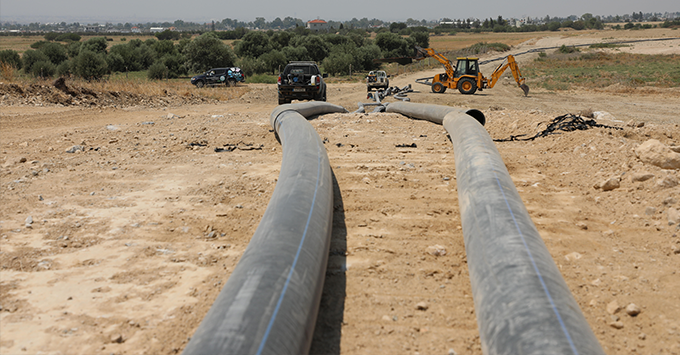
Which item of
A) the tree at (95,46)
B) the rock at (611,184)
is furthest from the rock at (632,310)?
the tree at (95,46)

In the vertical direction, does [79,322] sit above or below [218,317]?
below

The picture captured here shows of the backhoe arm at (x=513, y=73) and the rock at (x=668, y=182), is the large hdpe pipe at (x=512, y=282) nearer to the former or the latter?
the rock at (x=668, y=182)

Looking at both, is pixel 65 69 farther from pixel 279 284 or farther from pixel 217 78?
pixel 279 284

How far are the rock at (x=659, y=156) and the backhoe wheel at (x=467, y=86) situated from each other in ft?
58.7

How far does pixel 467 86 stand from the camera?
24750mm

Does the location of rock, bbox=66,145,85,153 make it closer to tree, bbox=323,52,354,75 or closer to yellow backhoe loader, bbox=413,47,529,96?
yellow backhoe loader, bbox=413,47,529,96

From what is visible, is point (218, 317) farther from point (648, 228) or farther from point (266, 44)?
point (266, 44)

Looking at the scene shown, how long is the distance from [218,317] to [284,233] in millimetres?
1098

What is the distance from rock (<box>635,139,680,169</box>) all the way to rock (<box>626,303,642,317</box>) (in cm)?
421

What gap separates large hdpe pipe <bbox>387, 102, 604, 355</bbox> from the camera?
115 inches

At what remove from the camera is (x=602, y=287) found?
4.31 meters

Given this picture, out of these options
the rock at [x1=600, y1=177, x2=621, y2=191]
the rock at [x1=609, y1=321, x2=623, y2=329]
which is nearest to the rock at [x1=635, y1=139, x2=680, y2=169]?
the rock at [x1=600, y1=177, x2=621, y2=191]

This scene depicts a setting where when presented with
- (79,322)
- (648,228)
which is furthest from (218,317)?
(648,228)

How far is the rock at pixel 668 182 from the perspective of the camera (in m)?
6.21
